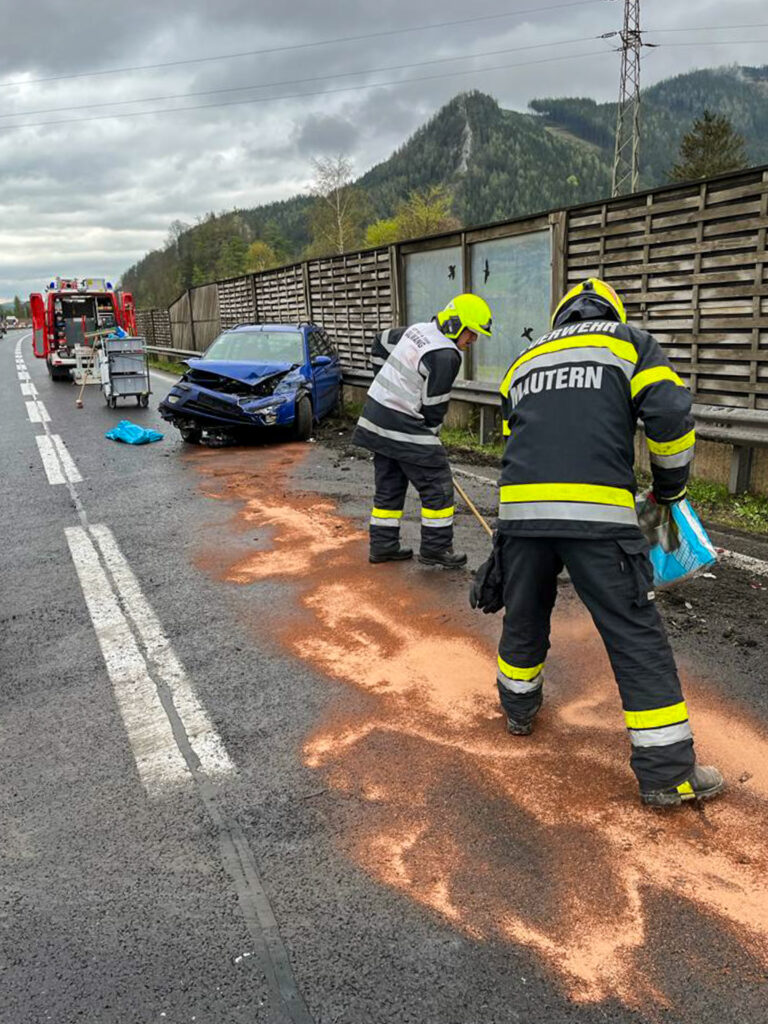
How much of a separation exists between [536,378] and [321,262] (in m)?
13.4

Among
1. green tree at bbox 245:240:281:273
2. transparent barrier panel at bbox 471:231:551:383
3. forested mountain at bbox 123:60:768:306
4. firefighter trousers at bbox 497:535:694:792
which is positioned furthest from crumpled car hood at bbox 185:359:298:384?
green tree at bbox 245:240:281:273

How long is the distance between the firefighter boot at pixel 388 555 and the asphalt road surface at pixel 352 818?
0.34 m

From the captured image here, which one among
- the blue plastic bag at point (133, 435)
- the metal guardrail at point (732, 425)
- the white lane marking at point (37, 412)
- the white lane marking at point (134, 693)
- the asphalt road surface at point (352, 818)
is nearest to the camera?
the asphalt road surface at point (352, 818)

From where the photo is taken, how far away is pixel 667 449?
2.99m

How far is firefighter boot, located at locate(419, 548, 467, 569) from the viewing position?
18.7 ft

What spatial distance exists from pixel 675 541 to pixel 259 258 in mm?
91213

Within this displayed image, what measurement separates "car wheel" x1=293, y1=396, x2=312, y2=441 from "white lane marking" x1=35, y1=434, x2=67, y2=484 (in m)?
3.22

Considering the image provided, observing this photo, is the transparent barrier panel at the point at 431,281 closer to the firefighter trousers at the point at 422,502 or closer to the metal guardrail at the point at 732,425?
the metal guardrail at the point at 732,425

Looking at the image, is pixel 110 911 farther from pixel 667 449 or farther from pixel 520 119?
pixel 520 119

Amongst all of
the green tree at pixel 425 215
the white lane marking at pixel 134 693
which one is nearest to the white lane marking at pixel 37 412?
the white lane marking at pixel 134 693

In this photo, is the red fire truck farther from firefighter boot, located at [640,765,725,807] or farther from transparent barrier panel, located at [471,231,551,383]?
firefighter boot, located at [640,765,725,807]

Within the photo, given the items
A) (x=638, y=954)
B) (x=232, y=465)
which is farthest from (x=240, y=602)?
(x=232, y=465)

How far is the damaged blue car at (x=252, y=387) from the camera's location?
1064cm

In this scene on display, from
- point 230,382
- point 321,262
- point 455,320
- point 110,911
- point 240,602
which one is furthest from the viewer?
point 321,262
